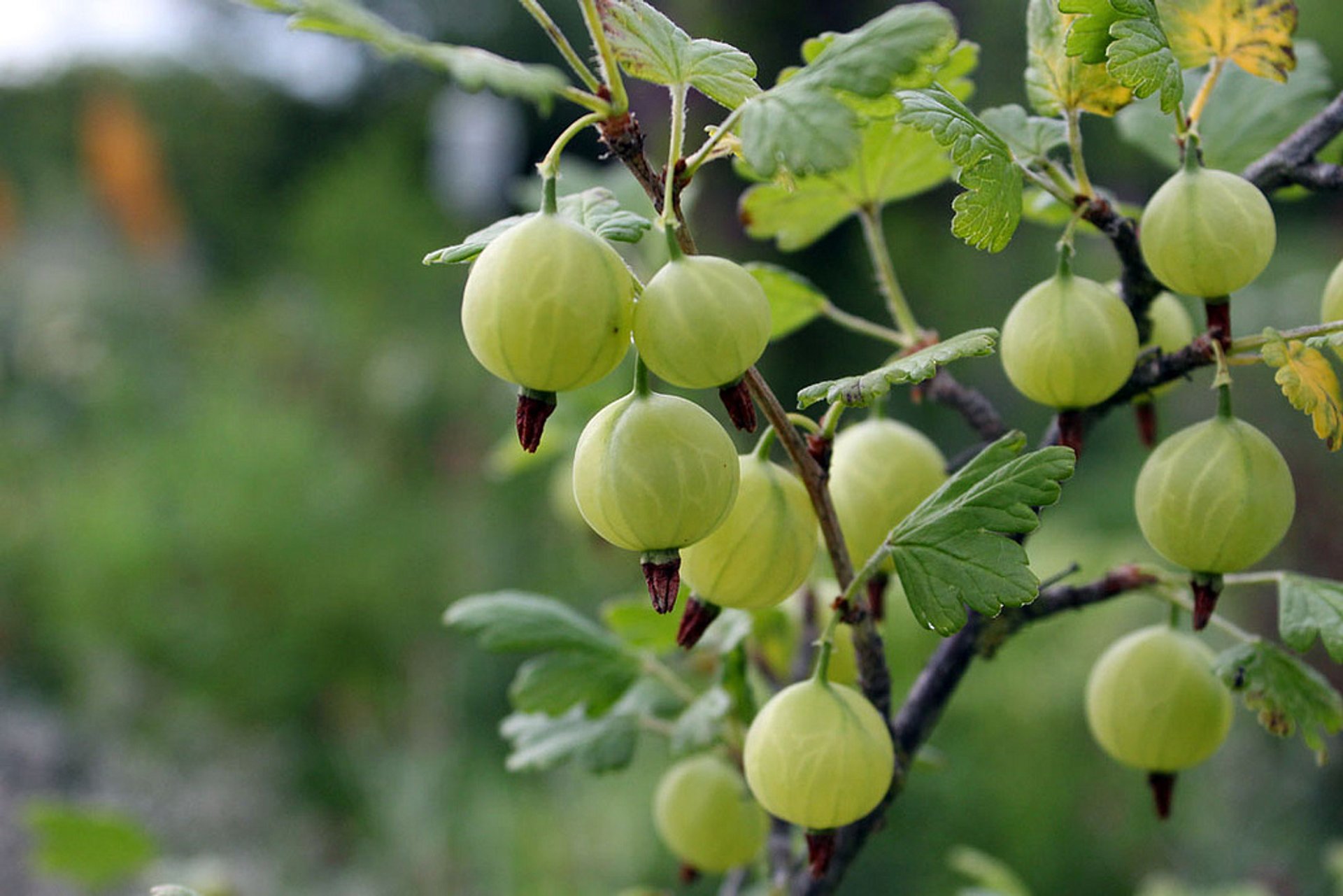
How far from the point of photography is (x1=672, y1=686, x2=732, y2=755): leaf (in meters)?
0.53

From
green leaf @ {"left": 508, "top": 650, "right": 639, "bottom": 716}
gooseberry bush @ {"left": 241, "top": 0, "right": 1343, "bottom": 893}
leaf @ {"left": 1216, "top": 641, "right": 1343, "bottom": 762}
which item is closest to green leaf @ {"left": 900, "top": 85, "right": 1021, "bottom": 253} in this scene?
gooseberry bush @ {"left": 241, "top": 0, "right": 1343, "bottom": 893}

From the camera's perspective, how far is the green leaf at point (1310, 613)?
44cm

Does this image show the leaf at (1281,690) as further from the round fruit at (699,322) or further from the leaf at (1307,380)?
the round fruit at (699,322)

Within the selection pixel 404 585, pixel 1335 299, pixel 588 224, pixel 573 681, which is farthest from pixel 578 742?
pixel 404 585

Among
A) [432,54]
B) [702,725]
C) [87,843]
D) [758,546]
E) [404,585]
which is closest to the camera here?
[432,54]

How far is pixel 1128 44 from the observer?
1.28 feet

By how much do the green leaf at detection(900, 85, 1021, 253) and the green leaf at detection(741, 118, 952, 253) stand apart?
0.10 metres

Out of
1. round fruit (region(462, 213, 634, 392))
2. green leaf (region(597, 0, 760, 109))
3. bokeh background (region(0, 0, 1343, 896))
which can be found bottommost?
bokeh background (region(0, 0, 1343, 896))

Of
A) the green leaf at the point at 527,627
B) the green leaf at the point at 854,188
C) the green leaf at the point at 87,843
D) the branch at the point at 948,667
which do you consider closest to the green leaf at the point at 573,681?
the green leaf at the point at 527,627

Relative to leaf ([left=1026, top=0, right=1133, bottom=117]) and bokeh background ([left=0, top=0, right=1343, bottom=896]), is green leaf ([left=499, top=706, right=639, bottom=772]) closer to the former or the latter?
bokeh background ([left=0, top=0, right=1343, bottom=896])

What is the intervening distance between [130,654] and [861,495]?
9.34 feet

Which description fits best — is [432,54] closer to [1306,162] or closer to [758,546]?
[758,546]

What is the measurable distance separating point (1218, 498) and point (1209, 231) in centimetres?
10

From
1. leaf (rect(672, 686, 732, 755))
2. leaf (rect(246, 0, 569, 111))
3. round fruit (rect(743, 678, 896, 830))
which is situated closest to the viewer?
leaf (rect(246, 0, 569, 111))
